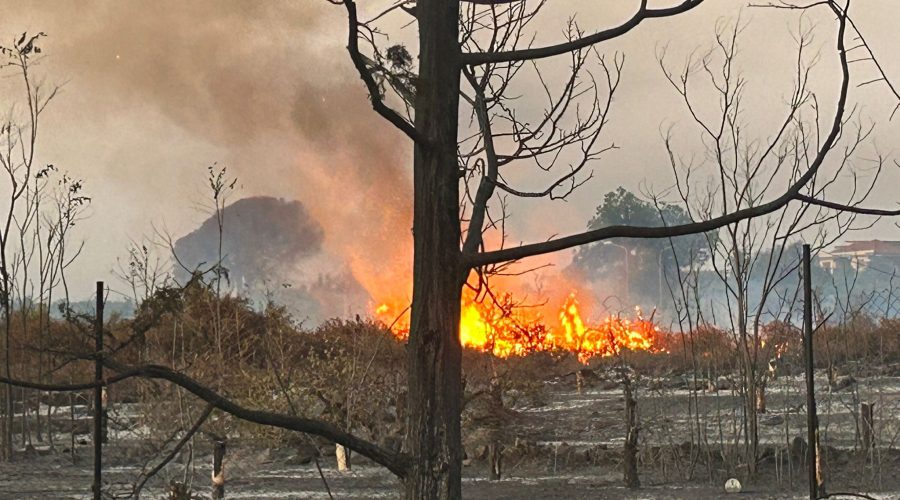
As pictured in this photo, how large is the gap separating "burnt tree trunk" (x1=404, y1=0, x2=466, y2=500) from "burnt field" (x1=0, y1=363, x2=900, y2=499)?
239 inches

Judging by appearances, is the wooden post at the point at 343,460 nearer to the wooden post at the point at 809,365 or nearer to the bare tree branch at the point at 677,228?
the wooden post at the point at 809,365

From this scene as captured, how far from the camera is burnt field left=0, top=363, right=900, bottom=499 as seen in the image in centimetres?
892

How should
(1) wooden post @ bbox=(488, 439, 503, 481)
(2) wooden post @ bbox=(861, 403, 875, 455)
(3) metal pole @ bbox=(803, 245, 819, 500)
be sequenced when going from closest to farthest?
(3) metal pole @ bbox=(803, 245, 819, 500), (2) wooden post @ bbox=(861, 403, 875, 455), (1) wooden post @ bbox=(488, 439, 503, 481)

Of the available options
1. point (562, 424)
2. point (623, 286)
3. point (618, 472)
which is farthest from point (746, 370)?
point (623, 286)

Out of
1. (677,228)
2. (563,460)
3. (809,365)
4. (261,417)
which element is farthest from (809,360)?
(563,460)

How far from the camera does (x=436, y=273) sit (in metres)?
1.69

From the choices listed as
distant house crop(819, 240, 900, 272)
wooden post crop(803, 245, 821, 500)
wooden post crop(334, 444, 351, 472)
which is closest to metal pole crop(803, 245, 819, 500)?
wooden post crop(803, 245, 821, 500)

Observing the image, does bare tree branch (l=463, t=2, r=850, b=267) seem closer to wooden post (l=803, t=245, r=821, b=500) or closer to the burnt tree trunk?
the burnt tree trunk

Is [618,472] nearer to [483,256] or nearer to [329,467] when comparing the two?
[329,467]

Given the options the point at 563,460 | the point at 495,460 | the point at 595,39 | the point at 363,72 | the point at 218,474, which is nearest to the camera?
the point at 363,72

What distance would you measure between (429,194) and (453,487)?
18.5 inches

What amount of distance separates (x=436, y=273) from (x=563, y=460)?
9184mm

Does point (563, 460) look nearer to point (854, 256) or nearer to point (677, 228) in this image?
point (854, 256)

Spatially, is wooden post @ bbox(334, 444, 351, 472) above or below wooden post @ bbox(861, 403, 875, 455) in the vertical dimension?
below
